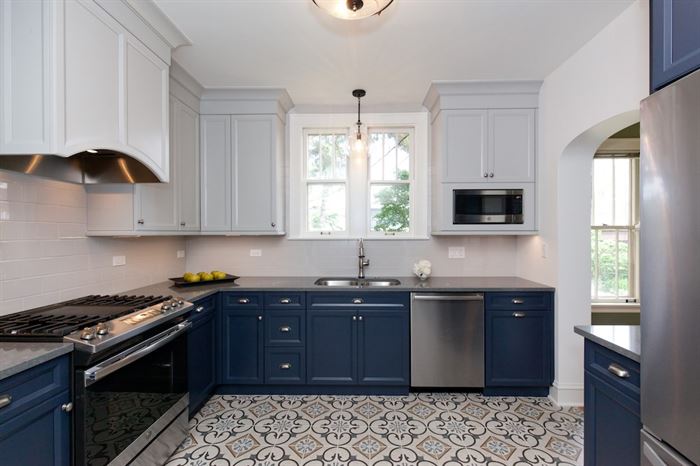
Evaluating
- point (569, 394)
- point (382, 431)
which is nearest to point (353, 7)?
point (382, 431)

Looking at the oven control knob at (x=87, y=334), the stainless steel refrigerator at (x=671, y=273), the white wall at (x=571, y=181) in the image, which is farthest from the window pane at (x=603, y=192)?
the oven control knob at (x=87, y=334)

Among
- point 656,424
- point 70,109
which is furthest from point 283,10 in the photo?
point 656,424

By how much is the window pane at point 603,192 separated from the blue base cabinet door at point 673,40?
126 inches

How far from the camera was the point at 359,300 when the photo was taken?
2.76 metres

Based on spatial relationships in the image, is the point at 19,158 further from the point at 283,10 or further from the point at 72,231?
the point at 283,10

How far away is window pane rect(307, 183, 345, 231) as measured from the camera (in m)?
3.50

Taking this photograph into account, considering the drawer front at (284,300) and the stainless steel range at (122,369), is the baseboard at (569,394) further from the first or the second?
the stainless steel range at (122,369)

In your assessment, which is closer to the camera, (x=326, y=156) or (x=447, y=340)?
(x=447, y=340)

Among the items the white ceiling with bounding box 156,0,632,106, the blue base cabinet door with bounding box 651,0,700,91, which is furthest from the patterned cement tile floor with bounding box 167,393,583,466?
the white ceiling with bounding box 156,0,632,106

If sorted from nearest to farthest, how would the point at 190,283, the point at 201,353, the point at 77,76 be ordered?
the point at 77,76
the point at 201,353
the point at 190,283

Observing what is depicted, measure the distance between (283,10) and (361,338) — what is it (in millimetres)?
2468

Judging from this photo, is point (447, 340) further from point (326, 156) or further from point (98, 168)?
point (98, 168)

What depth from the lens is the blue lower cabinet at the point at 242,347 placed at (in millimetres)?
2752

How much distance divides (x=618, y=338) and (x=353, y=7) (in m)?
2.03
